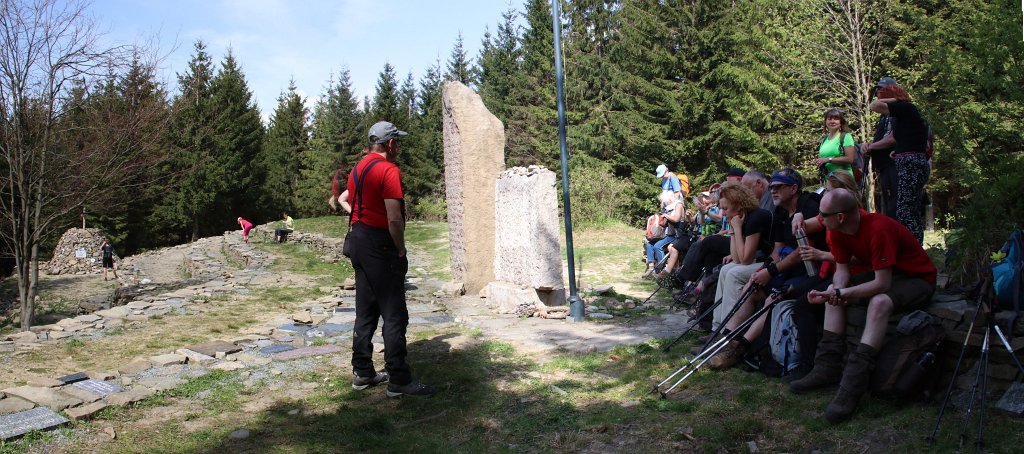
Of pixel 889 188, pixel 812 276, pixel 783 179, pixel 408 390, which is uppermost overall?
pixel 783 179

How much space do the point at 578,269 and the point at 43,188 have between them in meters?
8.32

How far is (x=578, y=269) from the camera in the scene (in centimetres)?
1083

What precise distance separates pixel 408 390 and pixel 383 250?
93 cm

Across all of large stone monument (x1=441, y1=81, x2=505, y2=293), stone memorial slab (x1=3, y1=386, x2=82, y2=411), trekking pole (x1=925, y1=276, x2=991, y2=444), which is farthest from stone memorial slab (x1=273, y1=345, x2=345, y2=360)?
trekking pole (x1=925, y1=276, x2=991, y2=444)

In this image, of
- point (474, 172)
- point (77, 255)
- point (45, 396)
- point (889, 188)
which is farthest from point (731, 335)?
point (77, 255)

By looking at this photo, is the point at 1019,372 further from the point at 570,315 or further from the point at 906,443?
the point at 570,315

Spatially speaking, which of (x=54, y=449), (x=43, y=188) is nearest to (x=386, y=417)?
(x=54, y=449)

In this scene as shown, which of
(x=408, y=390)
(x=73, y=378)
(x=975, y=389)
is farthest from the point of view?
(x=73, y=378)

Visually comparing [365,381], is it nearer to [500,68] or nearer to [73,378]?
[73,378]

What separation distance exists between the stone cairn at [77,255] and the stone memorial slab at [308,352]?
689 inches

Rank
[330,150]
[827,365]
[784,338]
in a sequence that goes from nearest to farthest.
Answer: [827,365], [784,338], [330,150]

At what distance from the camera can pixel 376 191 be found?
4.21m

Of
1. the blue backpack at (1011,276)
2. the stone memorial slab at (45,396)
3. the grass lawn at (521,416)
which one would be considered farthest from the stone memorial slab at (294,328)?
the blue backpack at (1011,276)

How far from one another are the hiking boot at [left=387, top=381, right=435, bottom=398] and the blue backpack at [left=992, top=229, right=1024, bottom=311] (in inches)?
127
